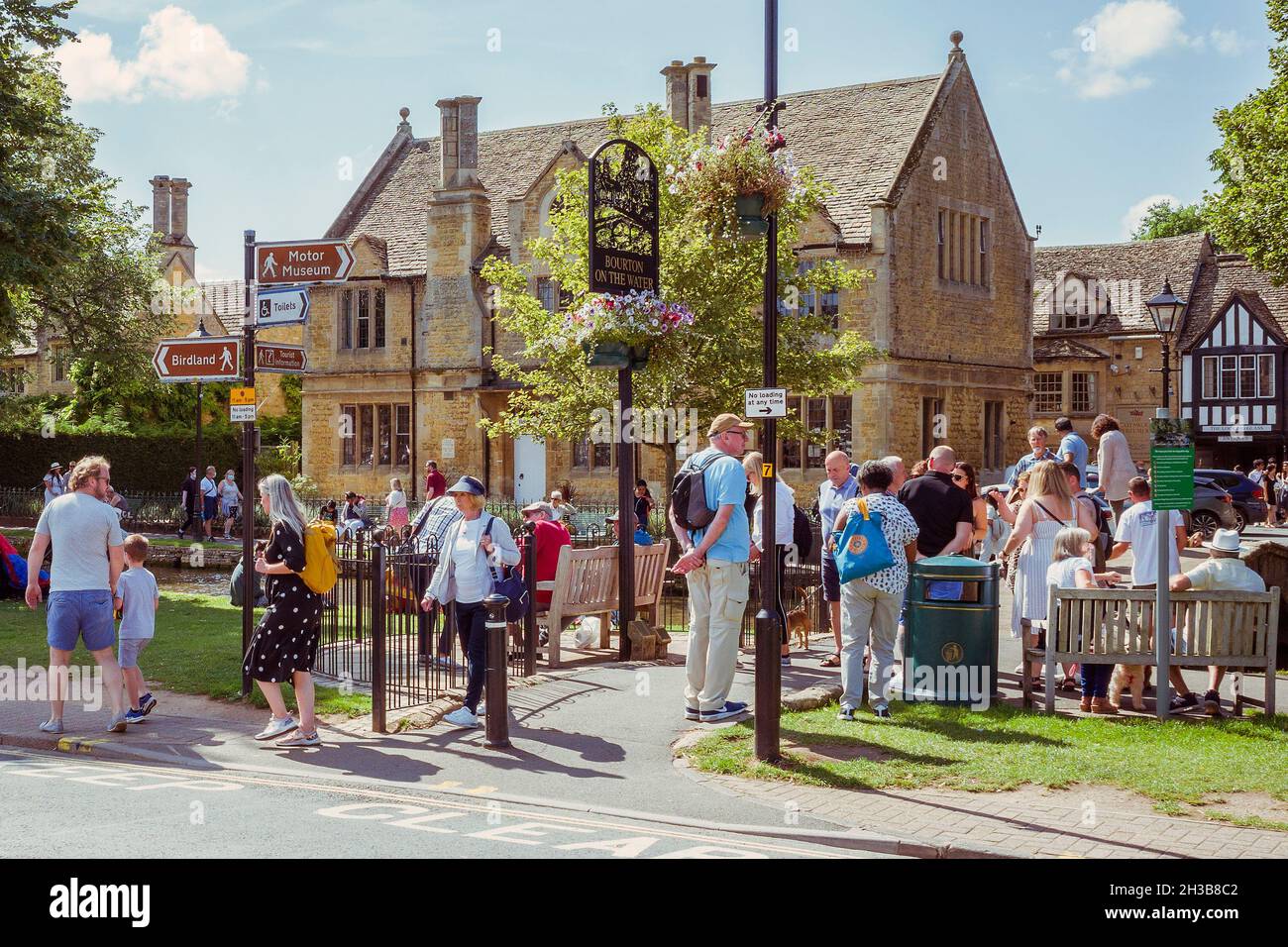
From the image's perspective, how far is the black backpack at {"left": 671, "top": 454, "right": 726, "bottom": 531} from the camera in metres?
10.1

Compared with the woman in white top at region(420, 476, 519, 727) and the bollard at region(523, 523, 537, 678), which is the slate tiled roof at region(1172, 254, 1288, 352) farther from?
the woman in white top at region(420, 476, 519, 727)

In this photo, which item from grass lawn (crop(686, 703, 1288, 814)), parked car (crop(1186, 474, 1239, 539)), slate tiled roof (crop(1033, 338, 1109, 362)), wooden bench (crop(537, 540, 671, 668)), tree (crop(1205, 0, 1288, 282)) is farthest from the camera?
slate tiled roof (crop(1033, 338, 1109, 362))

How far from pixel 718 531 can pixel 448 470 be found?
103ft

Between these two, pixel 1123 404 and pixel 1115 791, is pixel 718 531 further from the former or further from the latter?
pixel 1123 404

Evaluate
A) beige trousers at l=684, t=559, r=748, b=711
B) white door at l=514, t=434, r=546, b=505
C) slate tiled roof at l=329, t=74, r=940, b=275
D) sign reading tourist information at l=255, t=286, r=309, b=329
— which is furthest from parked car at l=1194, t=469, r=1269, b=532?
sign reading tourist information at l=255, t=286, r=309, b=329

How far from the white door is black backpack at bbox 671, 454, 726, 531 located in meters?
29.3

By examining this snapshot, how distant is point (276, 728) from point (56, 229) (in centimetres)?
1332

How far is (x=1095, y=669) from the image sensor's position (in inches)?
420

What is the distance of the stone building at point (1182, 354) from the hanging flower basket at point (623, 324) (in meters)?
39.7

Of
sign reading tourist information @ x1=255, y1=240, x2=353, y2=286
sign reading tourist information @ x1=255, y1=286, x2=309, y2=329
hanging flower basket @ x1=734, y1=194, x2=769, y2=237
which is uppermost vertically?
hanging flower basket @ x1=734, y1=194, x2=769, y2=237

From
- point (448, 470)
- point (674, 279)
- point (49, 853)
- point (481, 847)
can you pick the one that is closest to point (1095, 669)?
point (481, 847)

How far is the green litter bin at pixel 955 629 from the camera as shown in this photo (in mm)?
10609

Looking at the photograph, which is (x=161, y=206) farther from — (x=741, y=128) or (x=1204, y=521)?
(x=1204, y=521)

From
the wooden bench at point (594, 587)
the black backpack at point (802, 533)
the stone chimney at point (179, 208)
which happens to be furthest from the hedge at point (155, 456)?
the black backpack at point (802, 533)
